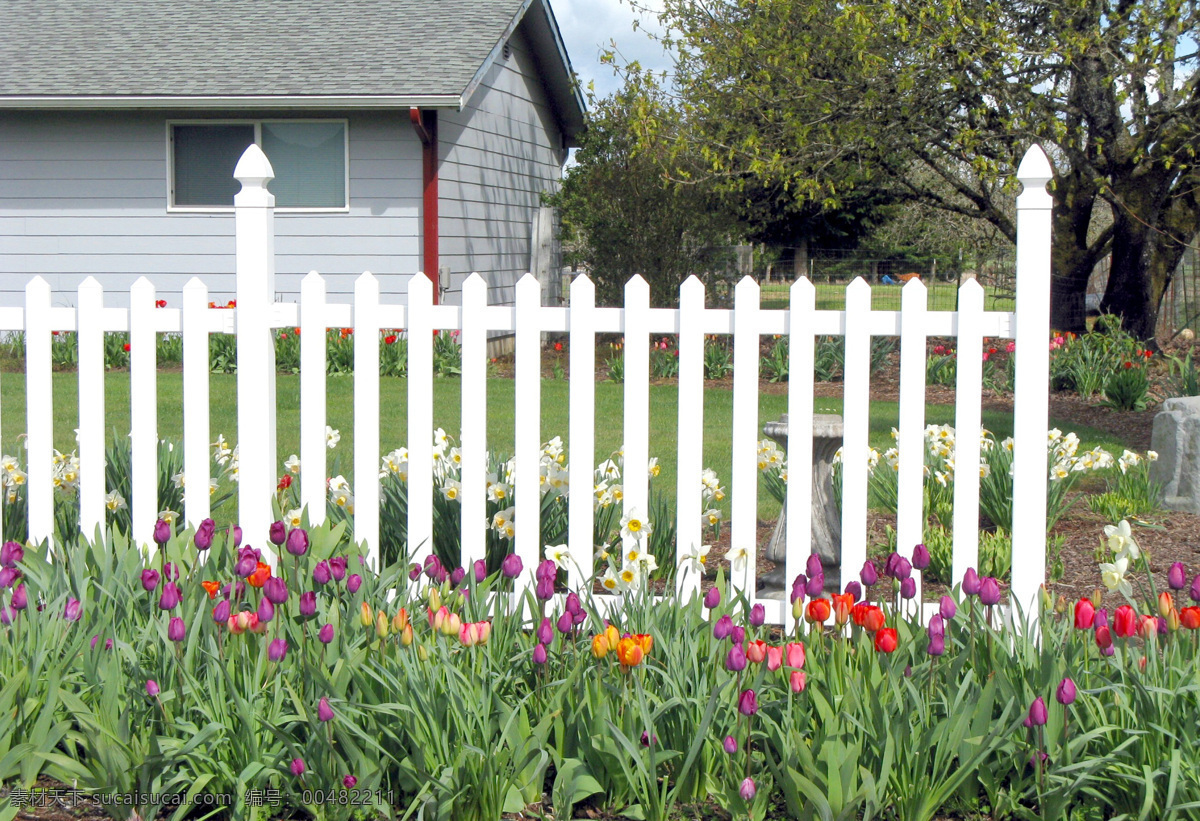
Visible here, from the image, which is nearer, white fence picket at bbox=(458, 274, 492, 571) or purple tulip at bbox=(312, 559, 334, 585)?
purple tulip at bbox=(312, 559, 334, 585)

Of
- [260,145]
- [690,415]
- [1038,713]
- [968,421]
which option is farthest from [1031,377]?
[260,145]

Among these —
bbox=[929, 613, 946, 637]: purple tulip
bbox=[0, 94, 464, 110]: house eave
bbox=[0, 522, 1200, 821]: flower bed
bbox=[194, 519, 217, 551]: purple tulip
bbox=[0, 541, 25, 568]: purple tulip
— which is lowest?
bbox=[0, 522, 1200, 821]: flower bed

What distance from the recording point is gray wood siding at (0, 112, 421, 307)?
40.4 ft

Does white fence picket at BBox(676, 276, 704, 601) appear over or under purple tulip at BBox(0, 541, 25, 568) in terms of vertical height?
over

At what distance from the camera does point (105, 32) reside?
13336 mm

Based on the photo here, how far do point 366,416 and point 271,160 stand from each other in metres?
9.40

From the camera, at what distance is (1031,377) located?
3439 mm

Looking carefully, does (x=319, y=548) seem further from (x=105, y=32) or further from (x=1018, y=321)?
(x=105, y=32)

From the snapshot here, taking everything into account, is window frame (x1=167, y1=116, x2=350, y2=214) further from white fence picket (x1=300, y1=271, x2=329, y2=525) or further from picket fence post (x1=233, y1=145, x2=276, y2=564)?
white fence picket (x1=300, y1=271, x2=329, y2=525)

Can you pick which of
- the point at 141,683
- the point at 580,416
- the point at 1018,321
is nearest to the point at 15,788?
the point at 141,683

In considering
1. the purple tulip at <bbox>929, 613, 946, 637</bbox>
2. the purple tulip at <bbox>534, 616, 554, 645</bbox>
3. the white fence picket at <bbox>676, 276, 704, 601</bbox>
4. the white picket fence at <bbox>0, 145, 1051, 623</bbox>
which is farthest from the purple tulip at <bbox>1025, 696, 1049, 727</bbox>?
the white fence picket at <bbox>676, 276, 704, 601</bbox>

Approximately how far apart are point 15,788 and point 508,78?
12.6 metres

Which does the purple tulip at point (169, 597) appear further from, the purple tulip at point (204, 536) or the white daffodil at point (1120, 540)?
the white daffodil at point (1120, 540)

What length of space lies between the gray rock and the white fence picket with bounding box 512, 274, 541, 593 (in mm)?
3034
